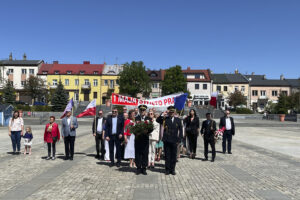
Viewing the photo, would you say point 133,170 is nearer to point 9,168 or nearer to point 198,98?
point 9,168

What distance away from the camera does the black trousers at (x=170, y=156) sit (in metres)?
8.06

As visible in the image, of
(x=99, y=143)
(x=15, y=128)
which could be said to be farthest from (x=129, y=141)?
(x=15, y=128)

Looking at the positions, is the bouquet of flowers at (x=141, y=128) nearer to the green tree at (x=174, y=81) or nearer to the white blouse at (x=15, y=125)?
A: the white blouse at (x=15, y=125)

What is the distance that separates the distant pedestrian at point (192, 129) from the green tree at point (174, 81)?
169ft

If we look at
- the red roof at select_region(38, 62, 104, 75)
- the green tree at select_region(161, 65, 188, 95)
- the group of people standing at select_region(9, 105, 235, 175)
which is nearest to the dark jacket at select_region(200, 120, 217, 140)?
the group of people standing at select_region(9, 105, 235, 175)

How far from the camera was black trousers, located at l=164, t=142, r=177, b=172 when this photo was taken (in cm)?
806

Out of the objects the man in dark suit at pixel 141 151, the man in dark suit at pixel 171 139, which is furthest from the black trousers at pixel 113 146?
the man in dark suit at pixel 171 139

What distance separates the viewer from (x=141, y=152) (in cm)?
823

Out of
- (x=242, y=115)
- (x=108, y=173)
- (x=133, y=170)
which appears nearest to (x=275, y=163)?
(x=133, y=170)

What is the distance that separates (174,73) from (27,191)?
5796 cm

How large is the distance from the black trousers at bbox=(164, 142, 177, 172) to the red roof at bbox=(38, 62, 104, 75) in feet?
207

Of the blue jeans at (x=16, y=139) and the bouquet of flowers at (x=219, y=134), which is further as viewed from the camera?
the blue jeans at (x=16, y=139)

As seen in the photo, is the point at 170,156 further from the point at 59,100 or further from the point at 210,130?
the point at 59,100

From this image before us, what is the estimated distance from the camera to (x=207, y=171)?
8500 mm
